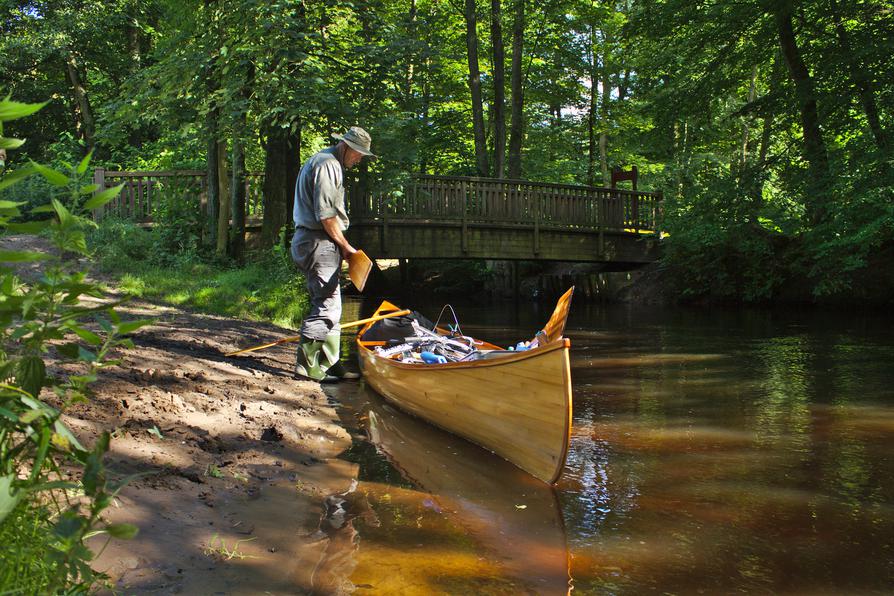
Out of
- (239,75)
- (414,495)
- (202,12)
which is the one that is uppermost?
(202,12)

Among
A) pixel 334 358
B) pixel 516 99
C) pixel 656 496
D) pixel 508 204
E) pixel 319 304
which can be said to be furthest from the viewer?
pixel 516 99

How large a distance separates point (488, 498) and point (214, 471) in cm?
145

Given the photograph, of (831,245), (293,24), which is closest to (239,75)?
(293,24)

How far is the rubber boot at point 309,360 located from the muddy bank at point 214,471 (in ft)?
1.02

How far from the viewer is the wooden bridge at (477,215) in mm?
13133

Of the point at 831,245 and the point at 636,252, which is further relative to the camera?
the point at 636,252

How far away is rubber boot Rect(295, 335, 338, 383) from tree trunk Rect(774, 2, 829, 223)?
930cm

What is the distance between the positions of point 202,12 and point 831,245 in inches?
427

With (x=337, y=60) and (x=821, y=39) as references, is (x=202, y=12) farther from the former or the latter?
(x=821, y=39)

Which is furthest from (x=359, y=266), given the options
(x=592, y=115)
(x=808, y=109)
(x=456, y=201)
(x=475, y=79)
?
(x=592, y=115)

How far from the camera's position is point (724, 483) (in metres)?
4.10

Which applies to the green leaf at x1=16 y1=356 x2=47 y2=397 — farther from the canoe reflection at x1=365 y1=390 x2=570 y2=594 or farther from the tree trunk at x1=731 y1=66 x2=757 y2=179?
the tree trunk at x1=731 y1=66 x2=757 y2=179

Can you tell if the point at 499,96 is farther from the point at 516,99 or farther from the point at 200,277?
the point at 200,277

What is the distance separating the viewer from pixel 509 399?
432cm
